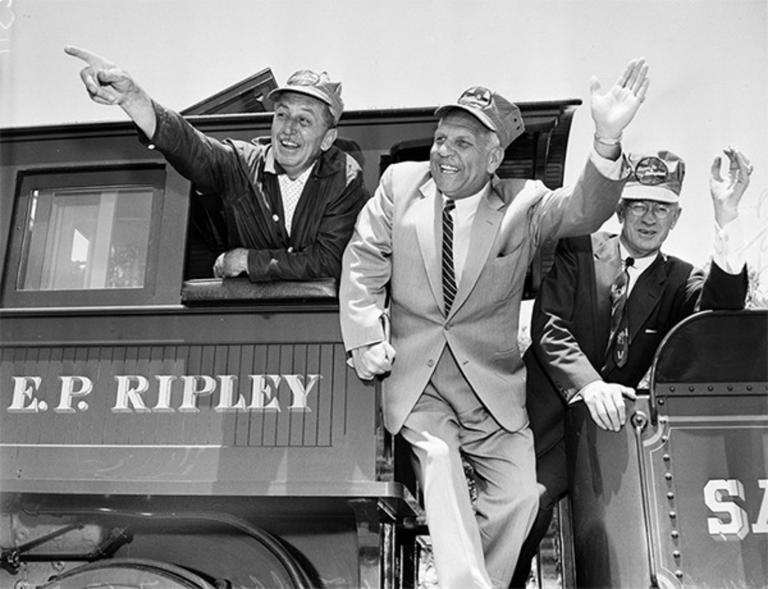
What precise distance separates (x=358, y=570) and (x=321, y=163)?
1.43m

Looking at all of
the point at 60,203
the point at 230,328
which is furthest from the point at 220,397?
the point at 60,203

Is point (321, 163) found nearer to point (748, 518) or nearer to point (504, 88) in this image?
point (504, 88)

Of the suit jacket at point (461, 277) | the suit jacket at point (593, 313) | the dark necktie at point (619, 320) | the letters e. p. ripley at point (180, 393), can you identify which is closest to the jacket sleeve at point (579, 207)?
the suit jacket at point (461, 277)

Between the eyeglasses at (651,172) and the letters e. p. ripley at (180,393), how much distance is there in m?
1.45

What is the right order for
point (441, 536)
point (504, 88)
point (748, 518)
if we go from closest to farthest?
point (441, 536) → point (748, 518) → point (504, 88)

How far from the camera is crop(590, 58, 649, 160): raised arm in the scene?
2637 mm

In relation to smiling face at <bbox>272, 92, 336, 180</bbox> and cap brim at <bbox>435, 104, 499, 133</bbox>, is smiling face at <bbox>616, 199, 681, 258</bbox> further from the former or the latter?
smiling face at <bbox>272, 92, 336, 180</bbox>

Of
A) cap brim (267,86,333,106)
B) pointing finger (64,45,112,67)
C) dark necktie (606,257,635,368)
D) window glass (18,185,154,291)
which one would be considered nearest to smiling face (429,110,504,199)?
cap brim (267,86,333,106)

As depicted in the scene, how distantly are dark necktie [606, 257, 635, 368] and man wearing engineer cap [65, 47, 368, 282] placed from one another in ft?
3.28

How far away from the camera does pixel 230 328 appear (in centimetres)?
285

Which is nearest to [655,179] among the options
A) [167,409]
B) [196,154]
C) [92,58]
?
[196,154]

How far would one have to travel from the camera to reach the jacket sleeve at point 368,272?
2.66 m

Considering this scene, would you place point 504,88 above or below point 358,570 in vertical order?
above

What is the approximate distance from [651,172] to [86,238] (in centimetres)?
213
